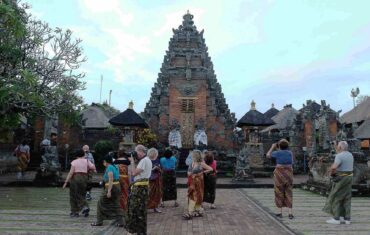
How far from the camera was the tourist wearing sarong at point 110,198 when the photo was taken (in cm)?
852

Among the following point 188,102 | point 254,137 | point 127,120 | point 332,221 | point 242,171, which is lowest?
point 332,221

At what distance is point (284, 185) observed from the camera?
9422 mm

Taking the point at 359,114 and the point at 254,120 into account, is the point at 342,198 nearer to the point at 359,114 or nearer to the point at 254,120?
the point at 254,120

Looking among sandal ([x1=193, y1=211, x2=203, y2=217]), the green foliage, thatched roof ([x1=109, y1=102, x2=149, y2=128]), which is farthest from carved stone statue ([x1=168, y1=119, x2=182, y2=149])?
sandal ([x1=193, y1=211, x2=203, y2=217])

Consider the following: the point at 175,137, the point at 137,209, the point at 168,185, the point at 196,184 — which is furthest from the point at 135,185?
the point at 175,137

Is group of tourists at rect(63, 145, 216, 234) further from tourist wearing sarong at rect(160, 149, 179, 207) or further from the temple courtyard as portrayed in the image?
the temple courtyard

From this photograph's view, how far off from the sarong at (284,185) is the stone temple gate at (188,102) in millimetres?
15532

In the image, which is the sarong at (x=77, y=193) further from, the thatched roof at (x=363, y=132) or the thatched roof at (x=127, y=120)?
the thatched roof at (x=363, y=132)

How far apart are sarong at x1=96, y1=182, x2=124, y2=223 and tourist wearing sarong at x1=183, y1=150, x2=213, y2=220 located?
174 cm

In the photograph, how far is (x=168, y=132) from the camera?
25750 millimetres

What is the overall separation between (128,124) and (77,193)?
471 inches

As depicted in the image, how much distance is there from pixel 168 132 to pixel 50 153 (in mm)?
10083

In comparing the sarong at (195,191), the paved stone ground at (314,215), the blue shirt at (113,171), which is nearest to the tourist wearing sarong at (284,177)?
the paved stone ground at (314,215)

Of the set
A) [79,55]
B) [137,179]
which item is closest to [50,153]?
[79,55]
